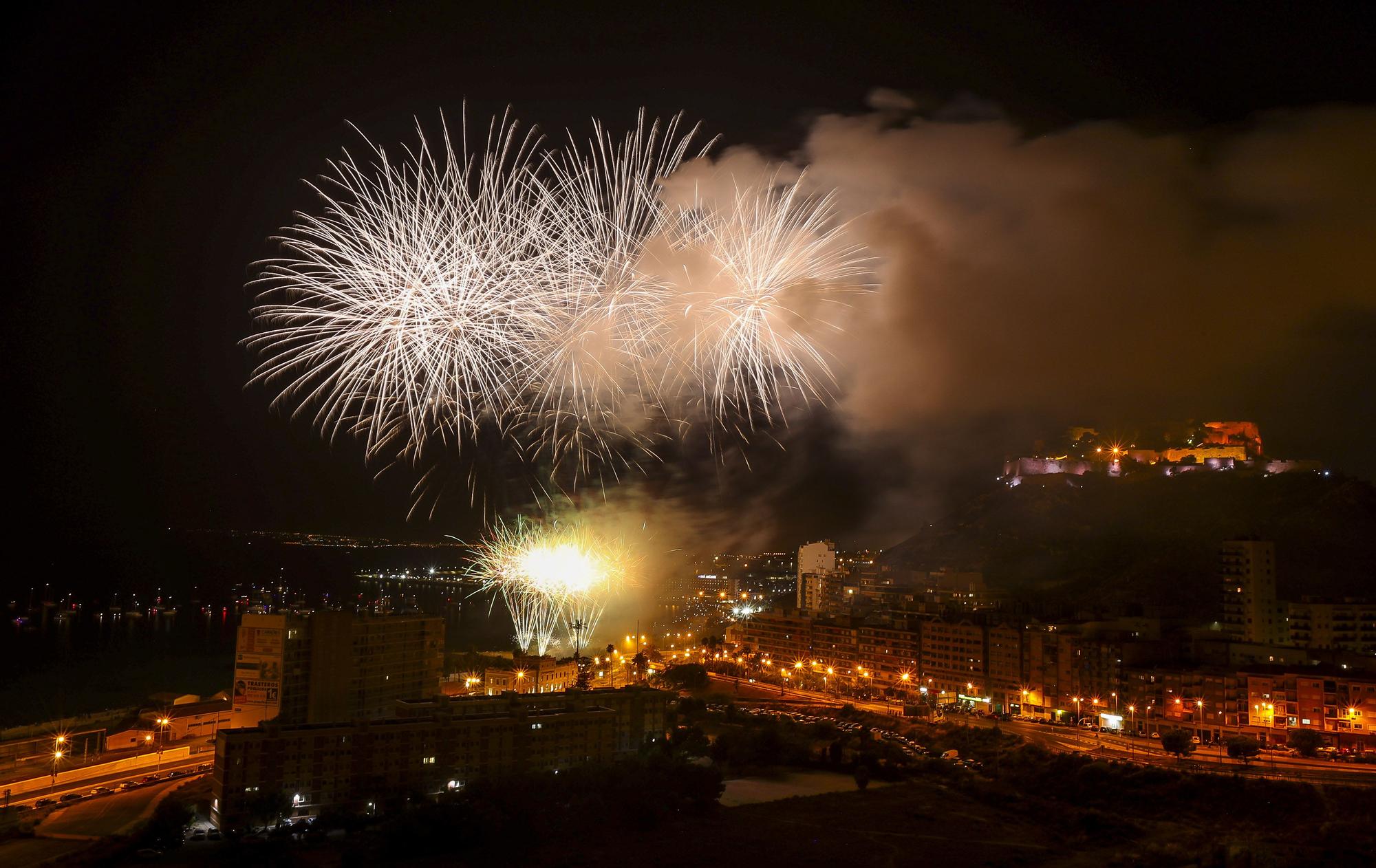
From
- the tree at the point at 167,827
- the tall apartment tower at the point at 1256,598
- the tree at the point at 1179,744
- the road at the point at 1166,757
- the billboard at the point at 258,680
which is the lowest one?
the tree at the point at 167,827

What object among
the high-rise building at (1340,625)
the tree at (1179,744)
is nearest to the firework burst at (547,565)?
the tree at (1179,744)

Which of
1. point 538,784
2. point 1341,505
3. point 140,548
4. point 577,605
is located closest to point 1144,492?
point 1341,505

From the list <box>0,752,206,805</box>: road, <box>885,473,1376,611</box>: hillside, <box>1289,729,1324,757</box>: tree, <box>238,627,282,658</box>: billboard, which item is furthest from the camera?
<box>885,473,1376,611</box>: hillside

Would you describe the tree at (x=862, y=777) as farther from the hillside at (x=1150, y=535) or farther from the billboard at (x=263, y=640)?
the hillside at (x=1150, y=535)

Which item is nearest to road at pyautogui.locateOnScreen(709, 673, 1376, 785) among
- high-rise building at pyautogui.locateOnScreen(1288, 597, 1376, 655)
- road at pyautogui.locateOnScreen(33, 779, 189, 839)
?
high-rise building at pyautogui.locateOnScreen(1288, 597, 1376, 655)

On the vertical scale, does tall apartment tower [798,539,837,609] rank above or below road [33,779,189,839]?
above

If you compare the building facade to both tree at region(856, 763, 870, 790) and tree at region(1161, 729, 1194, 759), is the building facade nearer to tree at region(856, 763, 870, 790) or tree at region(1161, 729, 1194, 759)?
tree at region(856, 763, 870, 790)

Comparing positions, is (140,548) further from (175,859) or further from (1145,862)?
(1145,862)
